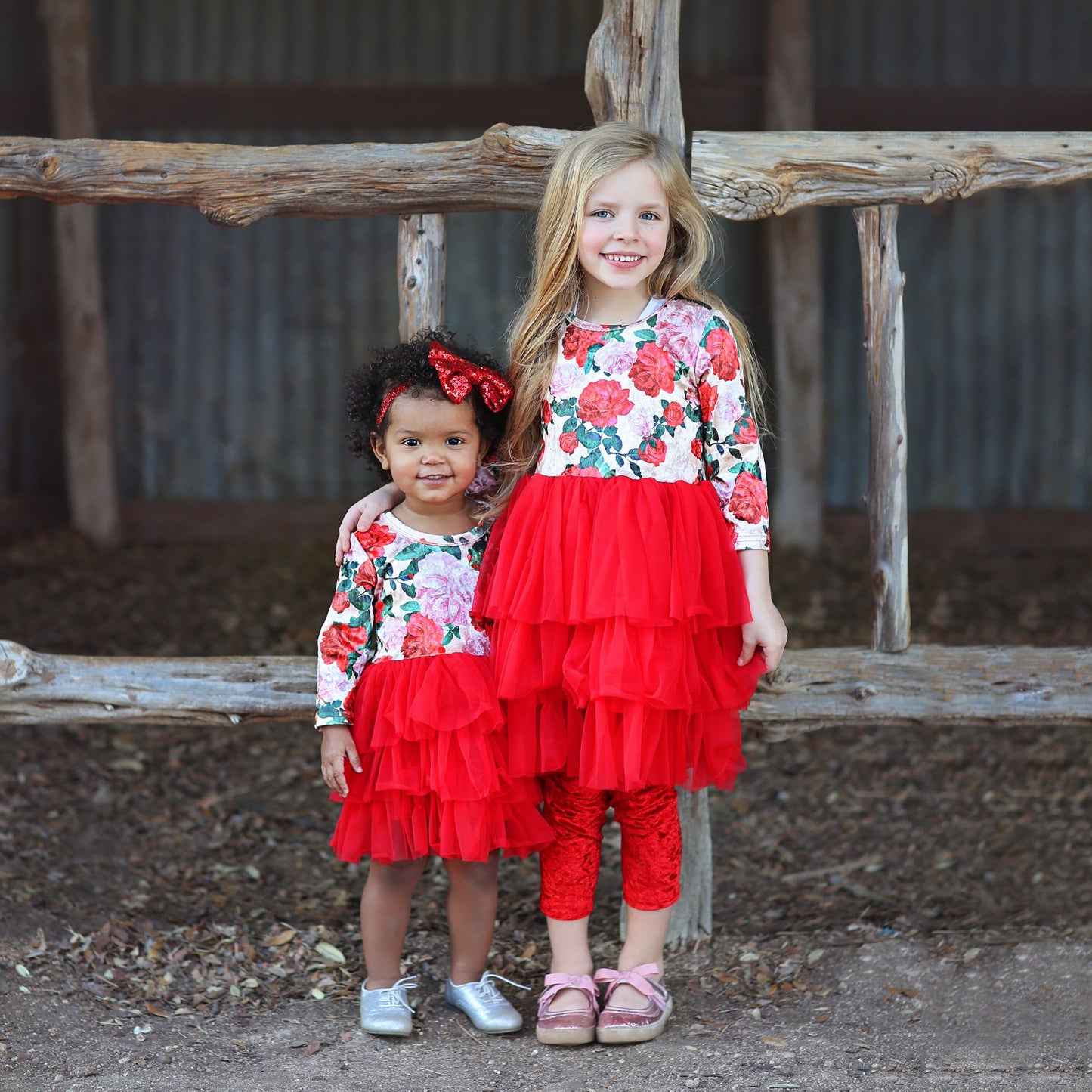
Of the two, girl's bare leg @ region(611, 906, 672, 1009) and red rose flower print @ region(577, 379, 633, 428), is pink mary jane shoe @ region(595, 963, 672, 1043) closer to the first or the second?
girl's bare leg @ region(611, 906, 672, 1009)

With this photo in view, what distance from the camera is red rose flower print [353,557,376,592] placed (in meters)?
2.46

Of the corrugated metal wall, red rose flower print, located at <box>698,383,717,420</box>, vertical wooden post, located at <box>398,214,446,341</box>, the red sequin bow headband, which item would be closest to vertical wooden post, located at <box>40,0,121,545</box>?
the corrugated metal wall

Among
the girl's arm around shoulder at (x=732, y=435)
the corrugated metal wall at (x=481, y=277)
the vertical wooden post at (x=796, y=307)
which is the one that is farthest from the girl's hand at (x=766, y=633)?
the corrugated metal wall at (x=481, y=277)

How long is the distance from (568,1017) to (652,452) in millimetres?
1107

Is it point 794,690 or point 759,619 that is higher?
point 759,619

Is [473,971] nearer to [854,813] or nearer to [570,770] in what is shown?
[570,770]

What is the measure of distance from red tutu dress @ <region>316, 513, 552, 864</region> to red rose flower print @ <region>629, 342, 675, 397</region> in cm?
43

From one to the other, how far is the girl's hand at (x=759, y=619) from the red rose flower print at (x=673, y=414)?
27cm

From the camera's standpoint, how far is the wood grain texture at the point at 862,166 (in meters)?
2.73

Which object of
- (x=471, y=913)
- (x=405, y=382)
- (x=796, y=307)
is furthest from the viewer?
(x=796, y=307)

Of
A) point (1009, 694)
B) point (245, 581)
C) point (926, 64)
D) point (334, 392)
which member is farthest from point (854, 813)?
point (926, 64)

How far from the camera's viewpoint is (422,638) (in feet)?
7.94

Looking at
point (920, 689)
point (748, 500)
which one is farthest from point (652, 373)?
point (920, 689)

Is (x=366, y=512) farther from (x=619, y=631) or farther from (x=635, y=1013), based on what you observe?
(x=635, y=1013)
